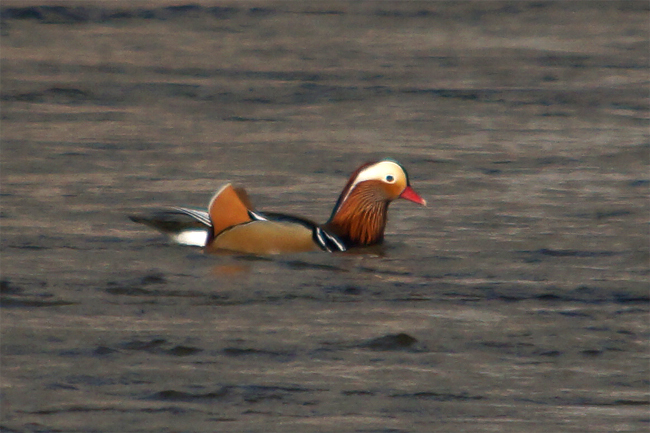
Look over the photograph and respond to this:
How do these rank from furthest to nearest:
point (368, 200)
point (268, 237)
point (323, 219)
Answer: point (323, 219) < point (368, 200) < point (268, 237)

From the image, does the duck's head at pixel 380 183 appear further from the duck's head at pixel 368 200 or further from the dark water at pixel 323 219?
the dark water at pixel 323 219

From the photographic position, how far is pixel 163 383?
8.37 metres

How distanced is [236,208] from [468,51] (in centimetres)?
1141

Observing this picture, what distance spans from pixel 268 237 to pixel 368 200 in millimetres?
896

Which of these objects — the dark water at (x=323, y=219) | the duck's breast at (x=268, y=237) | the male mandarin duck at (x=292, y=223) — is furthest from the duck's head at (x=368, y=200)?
the duck's breast at (x=268, y=237)

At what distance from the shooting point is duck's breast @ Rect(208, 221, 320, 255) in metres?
11.4

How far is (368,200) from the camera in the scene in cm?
1174

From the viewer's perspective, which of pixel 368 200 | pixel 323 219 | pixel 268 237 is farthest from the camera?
pixel 323 219

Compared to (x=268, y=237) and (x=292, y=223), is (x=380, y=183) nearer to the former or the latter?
(x=292, y=223)

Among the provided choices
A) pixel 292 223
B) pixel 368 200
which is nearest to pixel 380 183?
pixel 368 200

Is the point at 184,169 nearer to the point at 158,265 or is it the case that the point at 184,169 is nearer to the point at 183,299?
the point at 158,265

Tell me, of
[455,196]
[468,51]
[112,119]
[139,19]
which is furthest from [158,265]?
[139,19]

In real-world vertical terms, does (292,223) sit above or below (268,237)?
above

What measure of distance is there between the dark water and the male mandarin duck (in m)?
0.15
